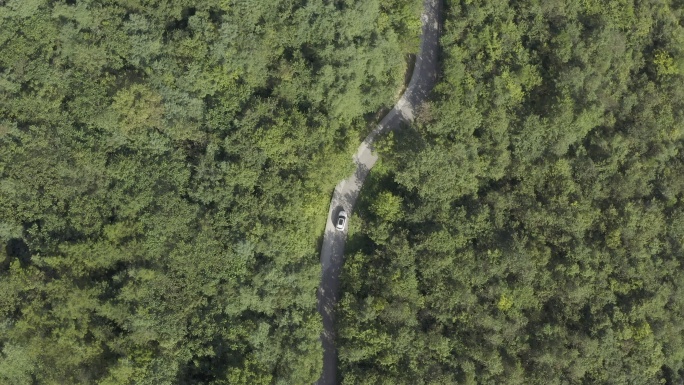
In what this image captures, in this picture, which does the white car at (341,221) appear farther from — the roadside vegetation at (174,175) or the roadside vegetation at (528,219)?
the roadside vegetation at (174,175)

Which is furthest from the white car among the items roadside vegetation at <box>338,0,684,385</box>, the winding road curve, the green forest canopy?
roadside vegetation at <box>338,0,684,385</box>

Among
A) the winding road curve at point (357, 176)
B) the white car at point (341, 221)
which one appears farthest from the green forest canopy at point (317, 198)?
the winding road curve at point (357, 176)

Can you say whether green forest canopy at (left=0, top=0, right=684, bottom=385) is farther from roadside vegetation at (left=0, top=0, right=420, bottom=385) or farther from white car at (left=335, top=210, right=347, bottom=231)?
white car at (left=335, top=210, right=347, bottom=231)

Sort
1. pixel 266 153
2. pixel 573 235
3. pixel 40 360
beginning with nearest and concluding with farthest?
pixel 40 360 → pixel 266 153 → pixel 573 235

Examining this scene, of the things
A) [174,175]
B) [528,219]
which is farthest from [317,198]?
[528,219]

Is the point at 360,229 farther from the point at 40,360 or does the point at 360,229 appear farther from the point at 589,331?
the point at 40,360

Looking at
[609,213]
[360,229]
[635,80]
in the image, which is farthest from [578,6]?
[360,229]
